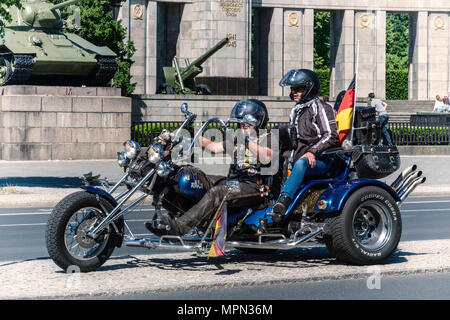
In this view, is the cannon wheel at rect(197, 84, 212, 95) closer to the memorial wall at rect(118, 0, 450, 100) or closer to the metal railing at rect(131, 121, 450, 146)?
the memorial wall at rect(118, 0, 450, 100)

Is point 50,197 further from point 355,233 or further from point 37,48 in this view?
point 37,48

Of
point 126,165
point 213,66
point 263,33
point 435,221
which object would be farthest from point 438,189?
point 263,33

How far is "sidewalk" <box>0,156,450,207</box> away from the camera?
650 inches

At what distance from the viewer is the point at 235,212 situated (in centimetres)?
851

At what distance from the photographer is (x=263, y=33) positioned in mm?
53188

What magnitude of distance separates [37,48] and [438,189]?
43.0 feet

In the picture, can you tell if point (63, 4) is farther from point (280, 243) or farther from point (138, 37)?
point (138, 37)

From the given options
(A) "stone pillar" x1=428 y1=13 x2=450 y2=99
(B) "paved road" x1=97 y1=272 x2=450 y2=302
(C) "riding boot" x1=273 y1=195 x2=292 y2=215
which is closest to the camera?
(B) "paved road" x1=97 y1=272 x2=450 y2=302

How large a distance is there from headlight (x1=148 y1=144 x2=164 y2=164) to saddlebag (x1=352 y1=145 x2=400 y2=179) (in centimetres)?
193

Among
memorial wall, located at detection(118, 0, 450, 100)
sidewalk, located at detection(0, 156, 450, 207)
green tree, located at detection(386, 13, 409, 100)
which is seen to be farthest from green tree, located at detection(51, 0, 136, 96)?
green tree, located at detection(386, 13, 409, 100)

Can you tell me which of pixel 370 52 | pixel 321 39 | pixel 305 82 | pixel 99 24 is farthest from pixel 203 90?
pixel 321 39

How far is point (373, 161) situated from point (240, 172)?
49.1 inches

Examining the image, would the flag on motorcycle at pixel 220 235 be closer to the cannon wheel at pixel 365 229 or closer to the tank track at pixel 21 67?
the cannon wheel at pixel 365 229
